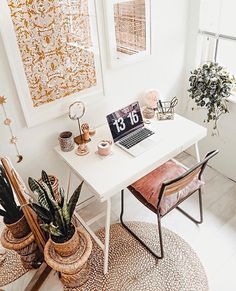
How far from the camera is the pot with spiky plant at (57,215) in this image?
160 centimetres

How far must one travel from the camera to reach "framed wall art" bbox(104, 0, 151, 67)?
1.94 meters

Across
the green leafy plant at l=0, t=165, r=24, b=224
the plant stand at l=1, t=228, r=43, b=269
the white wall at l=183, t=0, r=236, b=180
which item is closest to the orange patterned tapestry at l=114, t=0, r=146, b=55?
the white wall at l=183, t=0, r=236, b=180

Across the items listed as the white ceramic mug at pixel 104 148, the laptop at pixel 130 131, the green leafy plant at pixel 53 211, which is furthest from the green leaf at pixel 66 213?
the laptop at pixel 130 131

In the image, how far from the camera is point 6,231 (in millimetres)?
1717

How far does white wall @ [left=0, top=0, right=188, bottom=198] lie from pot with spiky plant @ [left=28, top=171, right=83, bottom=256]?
358 mm

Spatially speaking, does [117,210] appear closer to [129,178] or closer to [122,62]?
[129,178]

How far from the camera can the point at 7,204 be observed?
163cm

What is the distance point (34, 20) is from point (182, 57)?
144 centimetres

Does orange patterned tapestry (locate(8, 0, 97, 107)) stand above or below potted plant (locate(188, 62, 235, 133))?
above

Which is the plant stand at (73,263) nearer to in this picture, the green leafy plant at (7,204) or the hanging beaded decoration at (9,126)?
the green leafy plant at (7,204)

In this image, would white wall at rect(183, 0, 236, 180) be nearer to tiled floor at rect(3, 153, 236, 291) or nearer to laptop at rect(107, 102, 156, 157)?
tiled floor at rect(3, 153, 236, 291)

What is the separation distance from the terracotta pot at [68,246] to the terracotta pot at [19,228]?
0.21 meters

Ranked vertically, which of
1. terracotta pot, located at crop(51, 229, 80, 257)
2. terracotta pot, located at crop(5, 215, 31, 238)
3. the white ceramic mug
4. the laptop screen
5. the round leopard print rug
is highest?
the laptop screen

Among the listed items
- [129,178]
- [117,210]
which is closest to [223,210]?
[117,210]
